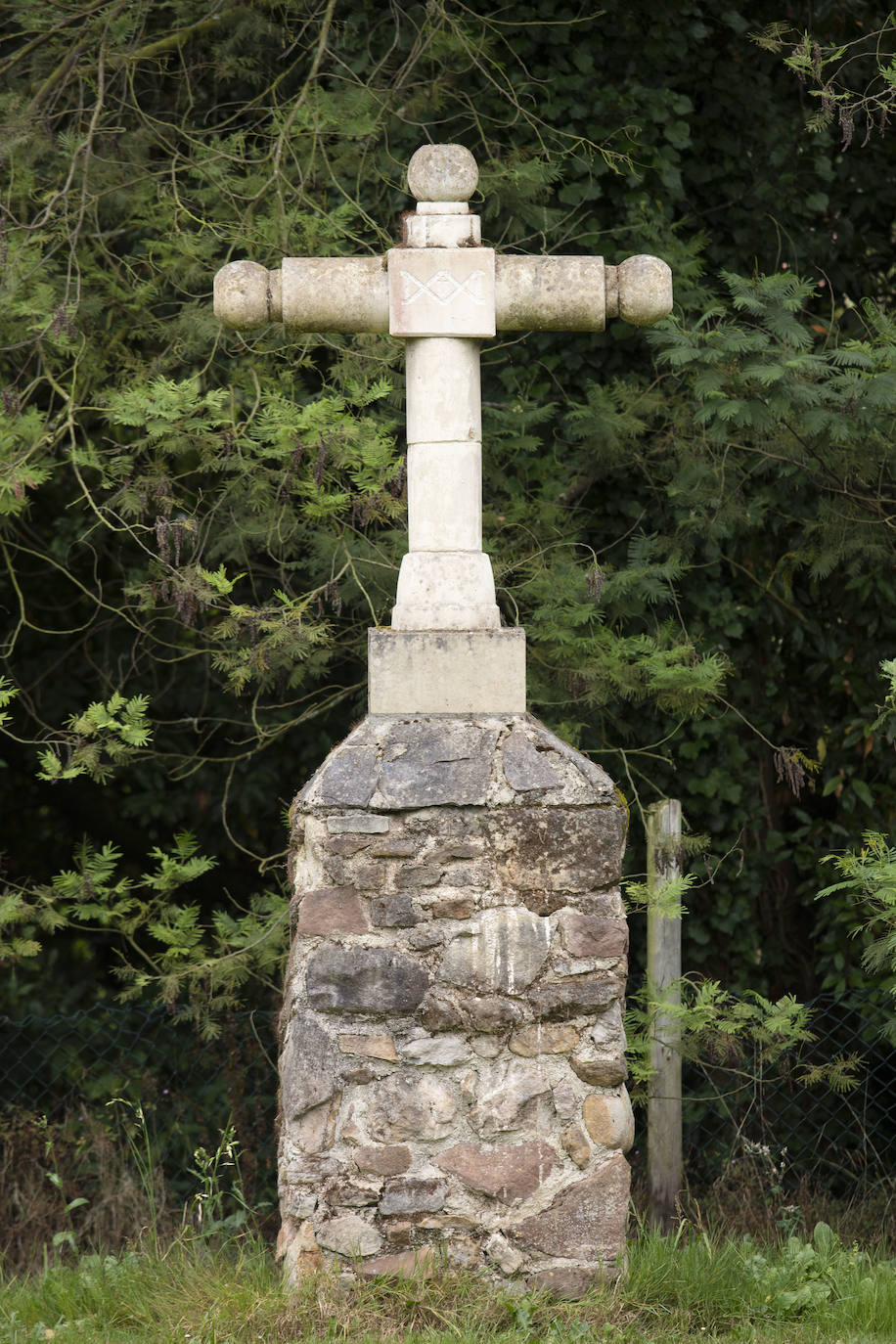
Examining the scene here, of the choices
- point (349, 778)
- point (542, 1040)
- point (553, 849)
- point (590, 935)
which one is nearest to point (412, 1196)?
point (542, 1040)

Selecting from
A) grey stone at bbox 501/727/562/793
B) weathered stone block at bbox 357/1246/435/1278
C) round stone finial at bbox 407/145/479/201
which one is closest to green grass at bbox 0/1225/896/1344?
weathered stone block at bbox 357/1246/435/1278

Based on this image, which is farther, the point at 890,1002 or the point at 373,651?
the point at 890,1002

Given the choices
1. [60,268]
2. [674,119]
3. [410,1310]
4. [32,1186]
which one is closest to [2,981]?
[32,1186]

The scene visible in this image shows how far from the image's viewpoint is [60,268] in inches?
198

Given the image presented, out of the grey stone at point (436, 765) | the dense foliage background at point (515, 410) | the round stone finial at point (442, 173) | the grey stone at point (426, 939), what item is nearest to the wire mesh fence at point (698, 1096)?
the dense foliage background at point (515, 410)

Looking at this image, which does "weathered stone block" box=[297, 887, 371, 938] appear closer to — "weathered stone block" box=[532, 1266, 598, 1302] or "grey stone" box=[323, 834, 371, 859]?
"grey stone" box=[323, 834, 371, 859]

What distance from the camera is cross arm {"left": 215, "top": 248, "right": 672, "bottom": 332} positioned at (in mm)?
3367

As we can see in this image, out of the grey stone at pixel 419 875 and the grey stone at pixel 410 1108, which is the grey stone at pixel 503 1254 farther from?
the grey stone at pixel 419 875

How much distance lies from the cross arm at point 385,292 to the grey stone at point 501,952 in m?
1.47

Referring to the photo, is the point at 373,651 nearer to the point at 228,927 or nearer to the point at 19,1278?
the point at 228,927

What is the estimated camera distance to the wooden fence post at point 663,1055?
4352mm

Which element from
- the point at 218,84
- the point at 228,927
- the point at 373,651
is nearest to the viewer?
the point at 373,651

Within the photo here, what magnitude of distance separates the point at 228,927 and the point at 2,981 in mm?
2163

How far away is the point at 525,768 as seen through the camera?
3.28m
